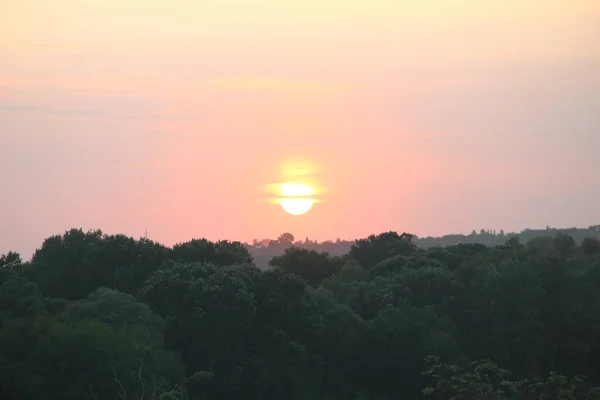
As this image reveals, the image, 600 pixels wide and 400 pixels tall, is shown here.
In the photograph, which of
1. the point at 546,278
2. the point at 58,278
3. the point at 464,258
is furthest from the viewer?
the point at 464,258

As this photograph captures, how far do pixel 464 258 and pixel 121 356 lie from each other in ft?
168

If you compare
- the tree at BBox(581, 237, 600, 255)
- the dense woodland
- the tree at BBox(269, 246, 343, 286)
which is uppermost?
the tree at BBox(581, 237, 600, 255)

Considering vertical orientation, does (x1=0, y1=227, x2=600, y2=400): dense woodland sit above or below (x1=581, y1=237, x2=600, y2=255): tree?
below

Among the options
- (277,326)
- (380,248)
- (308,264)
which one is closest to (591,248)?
Result: (380,248)

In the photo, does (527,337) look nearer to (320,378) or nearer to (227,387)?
(320,378)

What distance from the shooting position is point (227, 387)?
203ft

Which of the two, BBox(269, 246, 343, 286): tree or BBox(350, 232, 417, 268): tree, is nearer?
BBox(269, 246, 343, 286): tree

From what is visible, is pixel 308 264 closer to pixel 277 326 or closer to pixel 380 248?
pixel 380 248

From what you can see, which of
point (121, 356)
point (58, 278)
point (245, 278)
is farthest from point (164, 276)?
point (121, 356)

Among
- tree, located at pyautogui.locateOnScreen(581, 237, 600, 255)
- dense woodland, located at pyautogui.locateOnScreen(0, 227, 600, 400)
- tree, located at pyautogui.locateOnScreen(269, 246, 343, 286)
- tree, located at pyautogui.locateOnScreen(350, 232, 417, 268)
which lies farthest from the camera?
tree, located at pyautogui.locateOnScreen(581, 237, 600, 255)

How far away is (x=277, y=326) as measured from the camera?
67938mm

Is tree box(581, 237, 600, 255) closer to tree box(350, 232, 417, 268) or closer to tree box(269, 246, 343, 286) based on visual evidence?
tree box(350, 232, 417, 268)

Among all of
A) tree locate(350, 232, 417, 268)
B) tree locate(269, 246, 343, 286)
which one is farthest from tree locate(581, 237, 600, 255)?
tree locate(269, 246, 343, 286)

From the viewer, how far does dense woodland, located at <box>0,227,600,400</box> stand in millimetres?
53281
